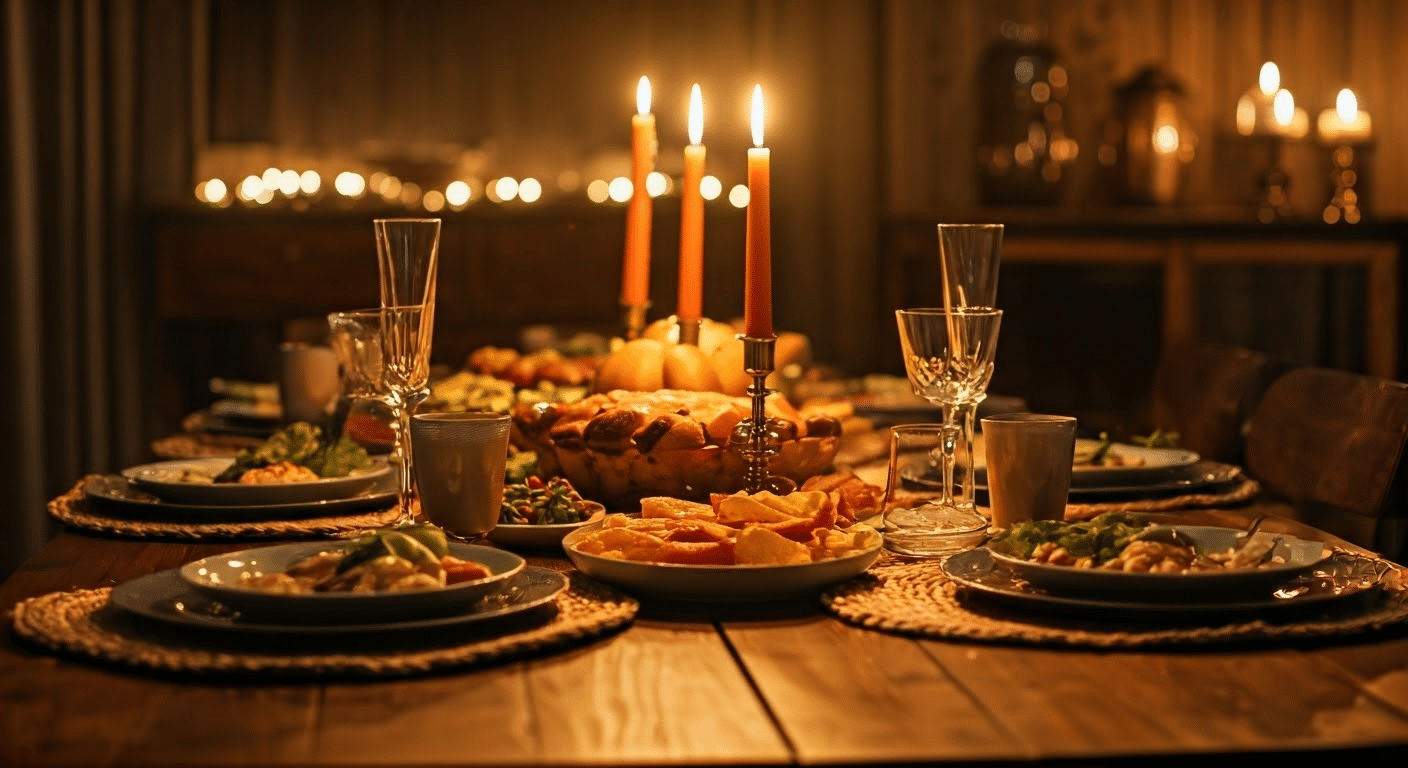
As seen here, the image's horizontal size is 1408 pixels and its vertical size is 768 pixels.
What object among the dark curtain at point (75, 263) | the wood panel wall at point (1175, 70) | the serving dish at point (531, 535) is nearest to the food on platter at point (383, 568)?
the serving dish at point (531, 535)

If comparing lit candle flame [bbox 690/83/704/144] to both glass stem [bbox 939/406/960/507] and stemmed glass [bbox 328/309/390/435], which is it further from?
glass stem [bbox 939/406/960/507]

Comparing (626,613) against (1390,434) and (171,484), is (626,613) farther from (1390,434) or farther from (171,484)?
(1390,434)

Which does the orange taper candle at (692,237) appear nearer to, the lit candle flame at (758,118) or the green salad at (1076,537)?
the lit candle flame at (758,118)

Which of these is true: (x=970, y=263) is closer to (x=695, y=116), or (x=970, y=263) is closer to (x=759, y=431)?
(x=759, y=431)

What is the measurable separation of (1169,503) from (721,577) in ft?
2.16

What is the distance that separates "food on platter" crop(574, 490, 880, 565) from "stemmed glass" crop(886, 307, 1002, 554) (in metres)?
0.14

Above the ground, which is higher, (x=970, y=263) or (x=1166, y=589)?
(x=970, y=263)

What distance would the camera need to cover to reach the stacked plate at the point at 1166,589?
1.09 metres

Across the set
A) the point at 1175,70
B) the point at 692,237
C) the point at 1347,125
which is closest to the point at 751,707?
the point at 692,237

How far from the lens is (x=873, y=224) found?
16.2ft

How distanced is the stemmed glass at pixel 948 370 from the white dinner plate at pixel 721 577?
0.74ft

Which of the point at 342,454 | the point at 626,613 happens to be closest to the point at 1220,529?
the point at 626,613

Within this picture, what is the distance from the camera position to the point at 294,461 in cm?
170

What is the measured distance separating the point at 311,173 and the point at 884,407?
8.88 feet
